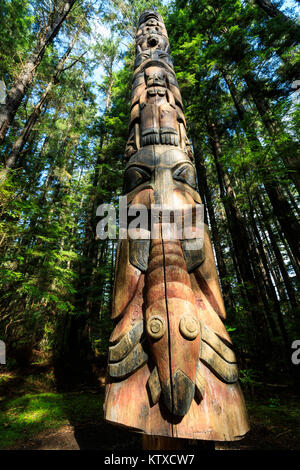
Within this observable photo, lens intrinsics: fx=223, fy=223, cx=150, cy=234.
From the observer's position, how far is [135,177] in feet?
8.14

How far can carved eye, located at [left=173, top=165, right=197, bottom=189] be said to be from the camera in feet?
7.91

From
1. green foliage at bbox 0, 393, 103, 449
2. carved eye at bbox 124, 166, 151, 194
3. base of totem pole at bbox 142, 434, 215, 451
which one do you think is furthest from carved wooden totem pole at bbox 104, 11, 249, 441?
green foliage at bbox 0, 393, 103, 449

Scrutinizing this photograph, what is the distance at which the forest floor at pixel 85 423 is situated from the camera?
9.43 feet

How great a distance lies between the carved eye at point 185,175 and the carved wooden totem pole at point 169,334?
0.5 inches

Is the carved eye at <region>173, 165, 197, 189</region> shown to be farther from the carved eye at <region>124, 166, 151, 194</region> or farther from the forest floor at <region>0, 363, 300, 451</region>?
the forest floor at <region>0, 363, 300, 451</region>

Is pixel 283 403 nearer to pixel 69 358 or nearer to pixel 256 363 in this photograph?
pixel 256 363

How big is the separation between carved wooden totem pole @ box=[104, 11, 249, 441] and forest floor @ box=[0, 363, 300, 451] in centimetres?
222

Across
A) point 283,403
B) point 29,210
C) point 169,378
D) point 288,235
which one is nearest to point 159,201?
point 169,378

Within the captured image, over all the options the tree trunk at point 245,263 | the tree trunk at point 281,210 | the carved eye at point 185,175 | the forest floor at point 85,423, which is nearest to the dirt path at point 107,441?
the forest floor at point 85,423

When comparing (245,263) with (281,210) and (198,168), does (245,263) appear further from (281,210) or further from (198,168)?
(198,168)

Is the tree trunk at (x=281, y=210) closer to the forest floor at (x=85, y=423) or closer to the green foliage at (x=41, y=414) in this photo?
the forest floor at (x=85, y=423)

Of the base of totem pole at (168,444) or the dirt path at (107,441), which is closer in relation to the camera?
the base of totem pole at (168,444)

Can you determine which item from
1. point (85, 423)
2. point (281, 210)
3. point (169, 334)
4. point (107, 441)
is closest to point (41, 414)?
point (85, 423)

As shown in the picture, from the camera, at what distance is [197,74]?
24.8ft
